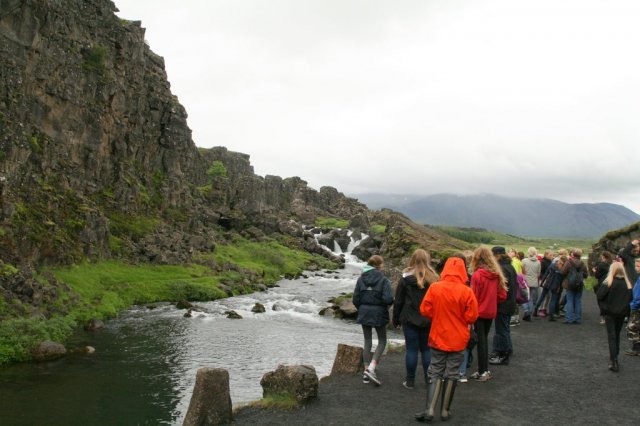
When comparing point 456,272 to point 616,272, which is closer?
point 456,272

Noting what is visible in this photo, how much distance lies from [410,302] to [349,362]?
4592 millimetres

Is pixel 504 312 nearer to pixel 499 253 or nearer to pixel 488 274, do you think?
pixel 499 253

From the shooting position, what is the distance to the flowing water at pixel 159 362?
2148 centimetres

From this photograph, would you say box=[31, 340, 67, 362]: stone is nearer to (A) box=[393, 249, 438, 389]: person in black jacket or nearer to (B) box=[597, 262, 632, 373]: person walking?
(A) box=[393, 249, 438, 389]: person in black jacket

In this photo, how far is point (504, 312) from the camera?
18094 mm

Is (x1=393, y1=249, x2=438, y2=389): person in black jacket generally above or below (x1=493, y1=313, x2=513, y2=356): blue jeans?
above

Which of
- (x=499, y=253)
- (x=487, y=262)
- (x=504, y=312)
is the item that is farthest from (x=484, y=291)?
(x=504, y=312)

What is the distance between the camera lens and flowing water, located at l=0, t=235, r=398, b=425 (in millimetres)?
21484

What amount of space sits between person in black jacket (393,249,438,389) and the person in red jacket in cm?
153

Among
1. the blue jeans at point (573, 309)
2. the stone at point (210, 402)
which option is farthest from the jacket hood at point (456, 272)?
the blue jeans at point (573, 309)

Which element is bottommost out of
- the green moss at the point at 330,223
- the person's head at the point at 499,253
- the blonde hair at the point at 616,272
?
the blonde hair at the point at 616,272

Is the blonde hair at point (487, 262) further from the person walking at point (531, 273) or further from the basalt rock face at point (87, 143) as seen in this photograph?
the basalt rock face at point (87, 143)

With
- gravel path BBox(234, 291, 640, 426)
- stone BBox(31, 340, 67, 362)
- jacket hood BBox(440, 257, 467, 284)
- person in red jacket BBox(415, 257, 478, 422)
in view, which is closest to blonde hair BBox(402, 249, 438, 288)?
jacket hood BBox(440, 257, 467, 284)

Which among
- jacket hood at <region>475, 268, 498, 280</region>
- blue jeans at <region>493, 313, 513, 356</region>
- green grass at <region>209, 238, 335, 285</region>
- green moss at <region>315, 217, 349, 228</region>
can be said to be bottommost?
green grass at <region>209, 238, 335, 285</region>
